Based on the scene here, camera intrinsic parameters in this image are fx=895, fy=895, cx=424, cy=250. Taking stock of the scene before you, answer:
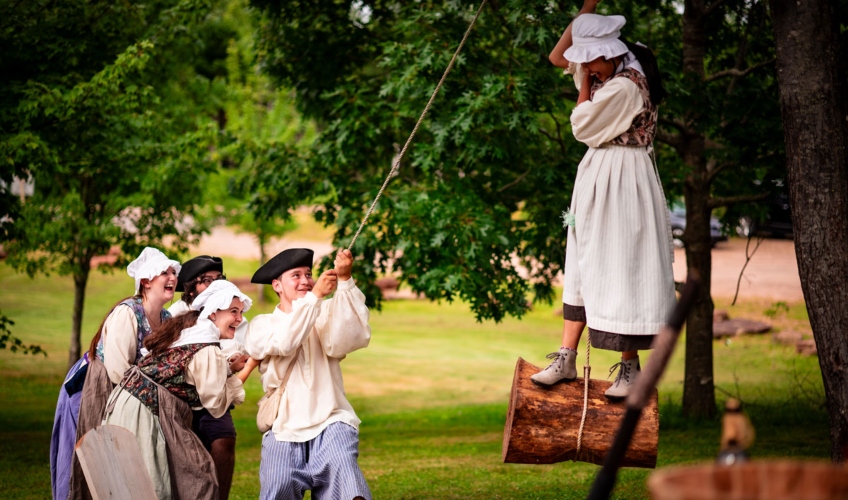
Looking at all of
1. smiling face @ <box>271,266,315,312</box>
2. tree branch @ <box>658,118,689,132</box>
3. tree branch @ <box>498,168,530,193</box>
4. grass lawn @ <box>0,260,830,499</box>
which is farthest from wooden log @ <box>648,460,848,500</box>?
tree branch @ <box>498,168,530,193</box>

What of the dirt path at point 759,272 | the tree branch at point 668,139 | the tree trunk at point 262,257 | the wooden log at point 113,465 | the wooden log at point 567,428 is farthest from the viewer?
the tree trunk at point 262,257

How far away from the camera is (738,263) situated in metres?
29.8

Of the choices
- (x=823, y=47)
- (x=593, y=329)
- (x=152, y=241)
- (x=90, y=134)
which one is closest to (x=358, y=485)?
(x=593, y=329)

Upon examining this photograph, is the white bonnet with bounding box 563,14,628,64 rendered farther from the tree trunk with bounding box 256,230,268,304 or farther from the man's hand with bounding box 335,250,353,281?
the tree trunk with bounding box 256,230,268,304

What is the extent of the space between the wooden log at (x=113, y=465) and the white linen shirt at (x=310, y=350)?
28.5 inches

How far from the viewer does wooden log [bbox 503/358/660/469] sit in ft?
15.2

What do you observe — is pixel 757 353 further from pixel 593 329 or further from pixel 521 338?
pixel 593 329

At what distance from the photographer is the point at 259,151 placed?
439 inches

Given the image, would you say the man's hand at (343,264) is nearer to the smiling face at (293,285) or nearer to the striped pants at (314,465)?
the smiling face at (293,285)

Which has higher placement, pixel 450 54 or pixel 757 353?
pixel 450 54

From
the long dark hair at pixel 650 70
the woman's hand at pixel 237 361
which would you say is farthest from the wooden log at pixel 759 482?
the woman's hand at pixel 237 361

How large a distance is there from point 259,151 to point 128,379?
647 cm

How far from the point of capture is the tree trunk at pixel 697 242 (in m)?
10.2

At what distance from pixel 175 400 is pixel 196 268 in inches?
52.0
